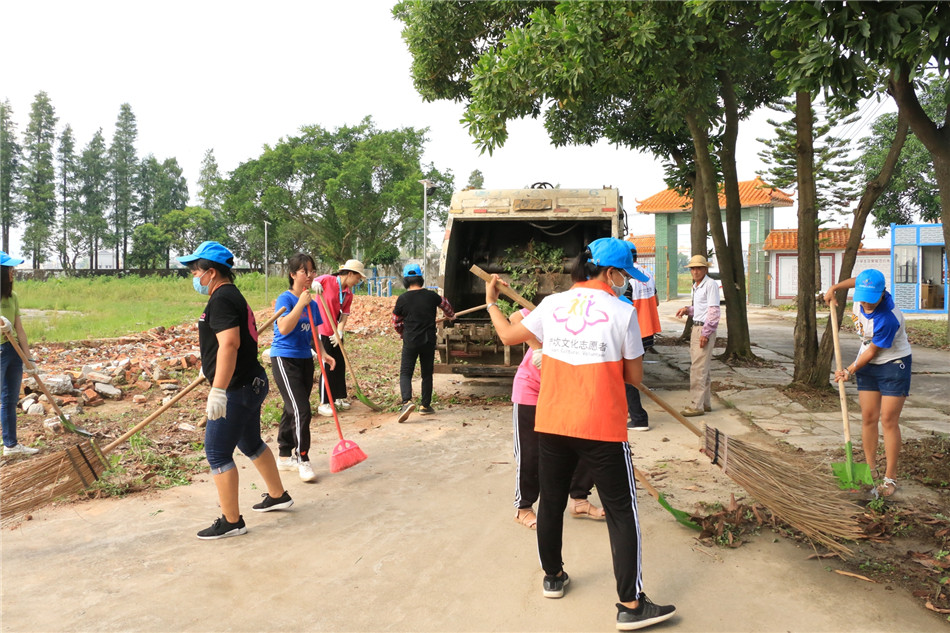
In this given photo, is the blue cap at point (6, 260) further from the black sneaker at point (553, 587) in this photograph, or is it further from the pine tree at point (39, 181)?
the pine tree at point (39, 181)

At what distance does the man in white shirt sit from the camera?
22.5ft

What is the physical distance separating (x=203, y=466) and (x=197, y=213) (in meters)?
46.5

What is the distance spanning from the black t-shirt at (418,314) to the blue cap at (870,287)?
13.5 ft

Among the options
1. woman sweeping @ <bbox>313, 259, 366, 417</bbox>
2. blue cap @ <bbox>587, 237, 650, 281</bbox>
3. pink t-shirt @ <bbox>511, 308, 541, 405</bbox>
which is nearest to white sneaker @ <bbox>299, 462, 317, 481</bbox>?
pink t-shirt @ <bbox>511, 308, 541, 405</bbox>

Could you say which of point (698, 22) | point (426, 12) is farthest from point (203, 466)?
point (426, 12)

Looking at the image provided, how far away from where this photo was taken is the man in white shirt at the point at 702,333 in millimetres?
6848

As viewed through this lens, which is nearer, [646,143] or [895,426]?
[895,426]

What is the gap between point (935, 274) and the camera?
72.1ft

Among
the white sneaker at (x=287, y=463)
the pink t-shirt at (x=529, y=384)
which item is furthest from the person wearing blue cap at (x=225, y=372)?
the pink t-shirt at (x=529, y=384)

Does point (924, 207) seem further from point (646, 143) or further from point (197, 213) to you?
point (197, 213)

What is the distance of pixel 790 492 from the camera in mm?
3754

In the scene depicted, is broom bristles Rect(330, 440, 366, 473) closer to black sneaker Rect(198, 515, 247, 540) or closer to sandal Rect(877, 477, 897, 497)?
black sneaker Rect(198, 515, 247, 540)

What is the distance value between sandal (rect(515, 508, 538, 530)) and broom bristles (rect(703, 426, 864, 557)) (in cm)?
113

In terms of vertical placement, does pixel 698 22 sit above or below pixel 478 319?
above
